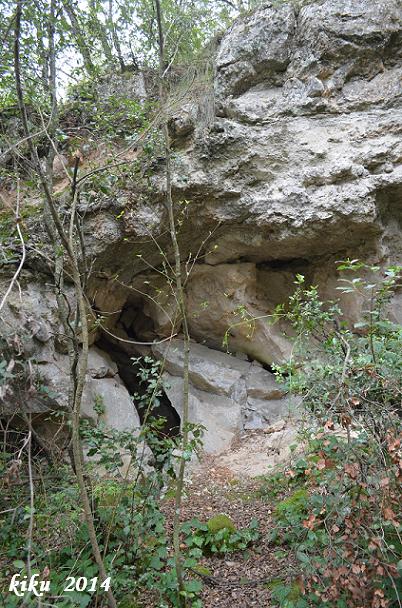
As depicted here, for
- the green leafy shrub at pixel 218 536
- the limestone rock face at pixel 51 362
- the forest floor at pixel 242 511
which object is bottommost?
the forest floor at pixel 242 511

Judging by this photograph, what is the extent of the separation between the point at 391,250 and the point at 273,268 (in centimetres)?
188

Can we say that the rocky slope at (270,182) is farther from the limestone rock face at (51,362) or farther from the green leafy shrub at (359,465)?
the green leafy shrub at (359,465)

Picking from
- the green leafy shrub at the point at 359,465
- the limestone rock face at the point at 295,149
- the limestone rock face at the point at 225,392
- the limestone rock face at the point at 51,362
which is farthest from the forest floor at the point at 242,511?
the limestone rock face at the point at 295,149

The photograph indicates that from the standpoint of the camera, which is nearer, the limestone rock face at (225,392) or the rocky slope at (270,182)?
the rocky slope at (270,182)

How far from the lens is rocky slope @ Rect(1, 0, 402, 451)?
561 cm

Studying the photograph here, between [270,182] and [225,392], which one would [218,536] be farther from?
[270,182]

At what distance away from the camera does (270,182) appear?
19.2ft

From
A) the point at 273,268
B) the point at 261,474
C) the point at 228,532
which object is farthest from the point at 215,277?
the point at 228,532

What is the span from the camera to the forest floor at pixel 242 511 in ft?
9.52

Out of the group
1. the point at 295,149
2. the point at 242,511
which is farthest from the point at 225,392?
the point at 295,149

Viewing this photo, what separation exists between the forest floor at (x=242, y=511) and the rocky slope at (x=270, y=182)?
0.55m

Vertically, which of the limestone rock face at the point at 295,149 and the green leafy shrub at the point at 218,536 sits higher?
the limestone rock face at the point at 295,149

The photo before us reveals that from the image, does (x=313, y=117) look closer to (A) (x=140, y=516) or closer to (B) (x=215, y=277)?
(B) (x=215, y=277)

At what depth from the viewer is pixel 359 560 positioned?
2.03 meters
